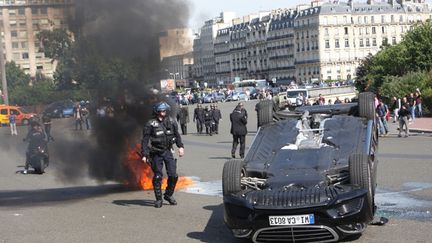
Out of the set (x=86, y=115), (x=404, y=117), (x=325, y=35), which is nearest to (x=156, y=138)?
(x=86, y=115)

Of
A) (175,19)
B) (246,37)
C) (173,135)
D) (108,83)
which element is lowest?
(173,135)

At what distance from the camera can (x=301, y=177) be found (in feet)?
27.4

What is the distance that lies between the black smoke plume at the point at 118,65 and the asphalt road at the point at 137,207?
11.2 inches

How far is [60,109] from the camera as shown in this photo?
14758mm

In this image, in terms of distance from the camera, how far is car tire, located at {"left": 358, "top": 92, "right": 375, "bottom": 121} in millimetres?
10023

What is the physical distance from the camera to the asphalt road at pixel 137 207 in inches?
351

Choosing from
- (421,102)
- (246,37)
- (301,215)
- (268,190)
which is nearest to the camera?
(301,215)

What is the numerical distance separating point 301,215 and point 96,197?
592 centimetres

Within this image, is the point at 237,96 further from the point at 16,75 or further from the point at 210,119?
the point at 16,75

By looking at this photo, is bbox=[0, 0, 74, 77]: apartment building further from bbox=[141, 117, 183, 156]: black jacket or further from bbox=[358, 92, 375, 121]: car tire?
bbox=[358, 92, 375, 121]: car tire

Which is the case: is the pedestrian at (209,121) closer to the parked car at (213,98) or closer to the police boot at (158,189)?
the police boot at (158,189)

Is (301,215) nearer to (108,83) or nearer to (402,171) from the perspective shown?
(108,83)

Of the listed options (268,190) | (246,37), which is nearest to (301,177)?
(268,190)

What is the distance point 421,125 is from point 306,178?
23.0 meters
